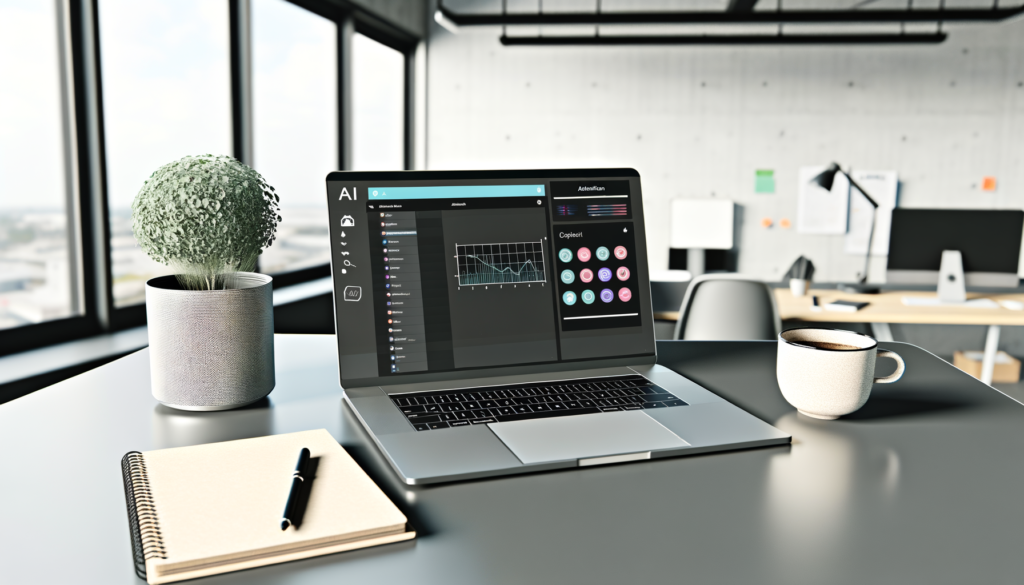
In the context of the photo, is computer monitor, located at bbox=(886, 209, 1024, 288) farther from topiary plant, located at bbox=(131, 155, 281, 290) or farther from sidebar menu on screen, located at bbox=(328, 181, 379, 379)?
topiary plant, located at bbox=(131, 155, 281, 290)

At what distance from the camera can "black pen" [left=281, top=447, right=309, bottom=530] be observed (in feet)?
1.78

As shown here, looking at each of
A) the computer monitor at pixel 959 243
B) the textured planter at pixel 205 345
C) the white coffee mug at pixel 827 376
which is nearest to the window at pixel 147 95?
the textured planter at pixel 205 345

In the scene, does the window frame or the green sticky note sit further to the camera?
the green sticky note

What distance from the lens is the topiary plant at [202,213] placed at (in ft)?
2.54

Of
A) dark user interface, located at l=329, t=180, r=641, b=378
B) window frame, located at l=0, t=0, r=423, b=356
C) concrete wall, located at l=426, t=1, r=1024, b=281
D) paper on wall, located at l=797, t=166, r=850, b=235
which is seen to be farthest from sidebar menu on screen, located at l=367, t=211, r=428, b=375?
paper on wall, located at l=797, t=166, r=850, b=235

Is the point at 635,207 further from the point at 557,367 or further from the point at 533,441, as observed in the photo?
the point at 533,441

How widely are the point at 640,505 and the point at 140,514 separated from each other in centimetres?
41

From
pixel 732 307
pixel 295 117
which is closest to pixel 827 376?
pixel 732 307

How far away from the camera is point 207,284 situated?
86 cm

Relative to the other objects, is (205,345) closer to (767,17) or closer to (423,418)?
(423,418)

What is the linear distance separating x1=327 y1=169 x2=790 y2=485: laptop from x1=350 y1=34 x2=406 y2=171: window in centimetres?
307

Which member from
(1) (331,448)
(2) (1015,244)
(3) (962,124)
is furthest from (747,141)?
(1) (331,448)

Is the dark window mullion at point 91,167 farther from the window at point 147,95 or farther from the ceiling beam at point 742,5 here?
the ceiling beam at point 742,5

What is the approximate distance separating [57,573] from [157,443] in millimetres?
256
